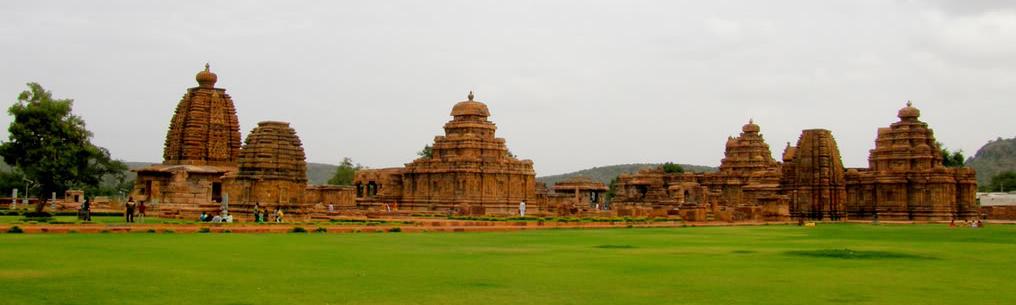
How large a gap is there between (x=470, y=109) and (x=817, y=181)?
74.0 feet

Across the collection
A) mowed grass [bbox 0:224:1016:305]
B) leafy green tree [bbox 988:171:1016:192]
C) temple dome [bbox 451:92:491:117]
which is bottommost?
mowed grass [bbox 0:224:1016:305]

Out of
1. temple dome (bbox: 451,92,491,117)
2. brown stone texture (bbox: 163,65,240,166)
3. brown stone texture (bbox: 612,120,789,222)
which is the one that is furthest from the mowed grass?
brown stone texture (bbox: 612,120,789,222)

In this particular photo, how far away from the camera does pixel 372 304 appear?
1101 cm

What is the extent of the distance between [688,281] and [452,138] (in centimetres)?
4973

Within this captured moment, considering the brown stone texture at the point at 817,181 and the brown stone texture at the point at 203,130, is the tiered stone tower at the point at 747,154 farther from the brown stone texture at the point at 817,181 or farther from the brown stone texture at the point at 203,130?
the brown stone texture at the point at 203,130

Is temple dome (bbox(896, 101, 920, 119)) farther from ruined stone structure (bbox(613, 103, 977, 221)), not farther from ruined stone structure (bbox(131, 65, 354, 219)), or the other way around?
ruined stone structure (bbox(131, 65, 354, 219))

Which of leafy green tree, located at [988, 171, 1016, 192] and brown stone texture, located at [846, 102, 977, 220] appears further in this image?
leafy green tree, located at [988, 171, 1016, 192]

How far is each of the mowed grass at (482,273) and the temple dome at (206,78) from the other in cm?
3300

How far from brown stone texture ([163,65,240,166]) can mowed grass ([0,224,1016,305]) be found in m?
31.5

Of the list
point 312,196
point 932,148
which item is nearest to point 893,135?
point 932,148

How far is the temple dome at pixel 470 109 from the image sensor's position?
63.8 metres

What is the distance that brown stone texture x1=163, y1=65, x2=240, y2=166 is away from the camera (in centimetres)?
5353

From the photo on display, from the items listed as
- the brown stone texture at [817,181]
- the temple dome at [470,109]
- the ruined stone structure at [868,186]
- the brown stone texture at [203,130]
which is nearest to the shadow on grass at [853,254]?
the ruined stone structure at [868,186]

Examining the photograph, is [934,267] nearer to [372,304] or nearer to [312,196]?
[372,304]
